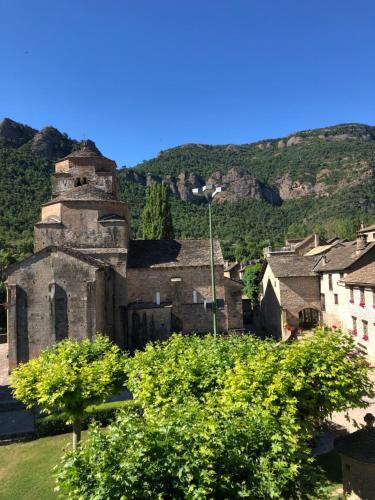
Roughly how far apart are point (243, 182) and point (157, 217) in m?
105

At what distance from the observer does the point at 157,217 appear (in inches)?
2003

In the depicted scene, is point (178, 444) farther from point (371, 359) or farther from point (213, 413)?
point (371, 359)

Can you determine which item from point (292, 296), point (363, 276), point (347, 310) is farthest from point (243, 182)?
point (363, 276)

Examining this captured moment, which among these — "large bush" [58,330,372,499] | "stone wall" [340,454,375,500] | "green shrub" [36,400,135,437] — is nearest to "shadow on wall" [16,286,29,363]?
"green shrub" [36,400,135,437]

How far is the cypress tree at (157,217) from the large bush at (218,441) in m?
41.6

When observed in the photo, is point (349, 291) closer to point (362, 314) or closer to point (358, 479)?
point (362, 314)

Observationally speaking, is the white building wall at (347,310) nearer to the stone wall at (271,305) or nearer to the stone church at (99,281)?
the stone wall at (271,305)

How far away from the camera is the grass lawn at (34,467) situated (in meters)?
10.3

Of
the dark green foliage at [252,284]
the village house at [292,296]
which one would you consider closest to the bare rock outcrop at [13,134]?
the dark green foliage at [252,284]

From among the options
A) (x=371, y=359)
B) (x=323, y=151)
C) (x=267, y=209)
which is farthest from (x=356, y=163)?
(x=371, y=359)

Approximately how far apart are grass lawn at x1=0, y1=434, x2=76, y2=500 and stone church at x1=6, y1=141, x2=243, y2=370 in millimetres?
8117

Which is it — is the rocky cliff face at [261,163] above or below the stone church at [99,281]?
above

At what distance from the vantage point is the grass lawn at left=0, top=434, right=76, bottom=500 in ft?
34.0

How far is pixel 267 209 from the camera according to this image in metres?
140
